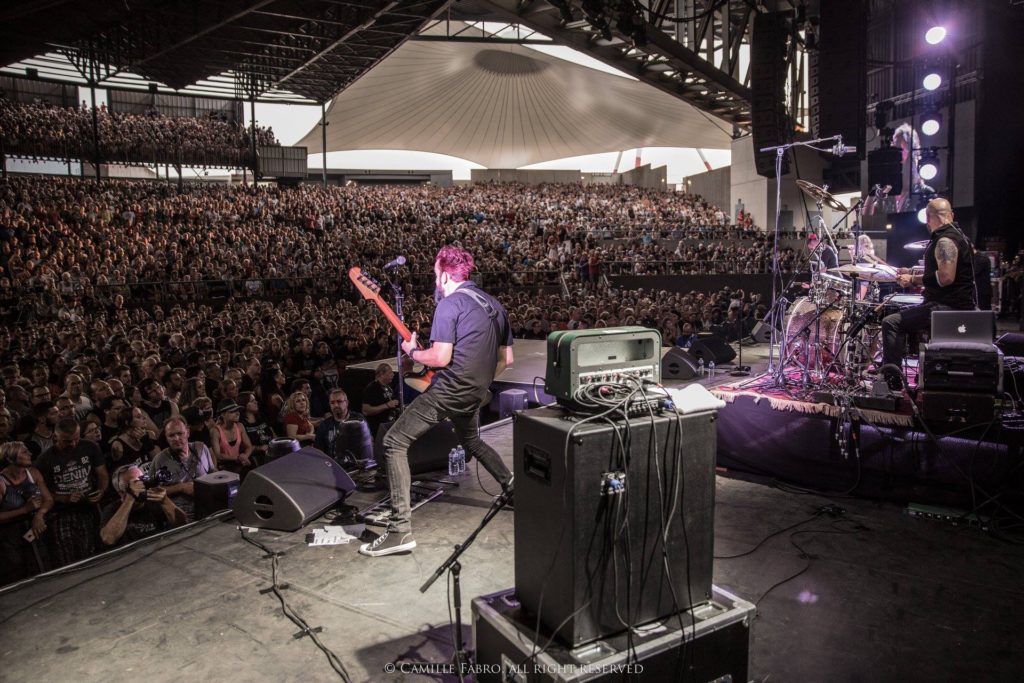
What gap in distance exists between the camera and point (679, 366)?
7.62 m

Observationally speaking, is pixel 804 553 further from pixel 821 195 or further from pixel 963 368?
pixel 821 195

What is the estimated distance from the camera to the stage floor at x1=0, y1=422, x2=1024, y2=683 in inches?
98.5

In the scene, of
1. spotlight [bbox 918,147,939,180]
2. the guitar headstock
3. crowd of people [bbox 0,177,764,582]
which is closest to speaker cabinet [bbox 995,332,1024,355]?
crowd of people [bbox 0,177,764,582]

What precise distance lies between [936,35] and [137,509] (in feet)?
51.6

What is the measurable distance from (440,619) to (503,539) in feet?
2.81

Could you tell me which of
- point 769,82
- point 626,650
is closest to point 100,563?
point 626,650

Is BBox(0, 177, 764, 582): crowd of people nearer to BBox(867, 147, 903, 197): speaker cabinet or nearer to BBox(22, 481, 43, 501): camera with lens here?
BBox(22, 481, 43, 501): camera with lens

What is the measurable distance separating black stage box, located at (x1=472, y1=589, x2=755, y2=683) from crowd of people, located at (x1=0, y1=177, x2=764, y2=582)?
2.88 meters

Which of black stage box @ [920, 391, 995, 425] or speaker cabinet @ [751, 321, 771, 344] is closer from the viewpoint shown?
black stage box @ [920, 391, 995, 425]

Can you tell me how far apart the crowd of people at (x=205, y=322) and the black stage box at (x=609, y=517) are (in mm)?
3021

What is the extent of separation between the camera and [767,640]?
8.68 ft

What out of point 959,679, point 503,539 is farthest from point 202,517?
point 959,679

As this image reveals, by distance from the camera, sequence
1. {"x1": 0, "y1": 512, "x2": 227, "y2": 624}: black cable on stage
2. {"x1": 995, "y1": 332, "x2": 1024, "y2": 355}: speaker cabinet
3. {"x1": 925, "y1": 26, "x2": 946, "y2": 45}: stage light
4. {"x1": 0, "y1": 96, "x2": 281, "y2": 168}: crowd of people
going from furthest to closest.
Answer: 1. {"x1": 0, "y1": 96, "x2": 281, "y2": 168}: crowd of people
2. {"x1": 925, "y1": 26, "x2": 946, "y2": 45}: stage light
3. {"x1": 995, "y1": 332, "x2": 1024, "y2": 355}: speaker cabinet
4. {"x1": 0, "y1": 512, "x2": 227, "y2": 624}: black cable on stage

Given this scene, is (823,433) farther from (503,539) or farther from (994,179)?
(994,179)
